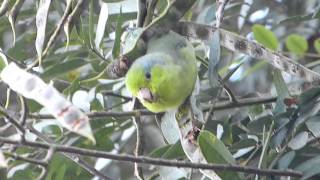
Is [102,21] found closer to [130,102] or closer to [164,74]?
[164,74]

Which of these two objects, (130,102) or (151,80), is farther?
(130,102)

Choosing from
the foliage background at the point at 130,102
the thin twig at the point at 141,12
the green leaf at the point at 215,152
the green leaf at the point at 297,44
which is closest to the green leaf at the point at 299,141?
the foliage background at the point at 130,102

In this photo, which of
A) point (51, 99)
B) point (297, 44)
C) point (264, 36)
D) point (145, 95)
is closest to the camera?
point (51, 99)

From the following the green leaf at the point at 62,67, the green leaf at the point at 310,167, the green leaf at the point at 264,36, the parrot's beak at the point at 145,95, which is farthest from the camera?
the green leaf at the point at 62,67

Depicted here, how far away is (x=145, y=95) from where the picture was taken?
1.28 m

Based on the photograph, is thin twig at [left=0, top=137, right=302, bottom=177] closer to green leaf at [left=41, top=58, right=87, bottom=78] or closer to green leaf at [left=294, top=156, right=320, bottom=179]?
green leaf at [left=294, top=156, right=320, bottom=179]

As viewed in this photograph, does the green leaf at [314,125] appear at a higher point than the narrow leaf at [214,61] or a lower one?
lower

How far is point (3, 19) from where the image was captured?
1.64m

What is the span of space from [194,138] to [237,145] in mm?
124

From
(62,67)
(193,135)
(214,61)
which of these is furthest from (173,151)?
(62,67)

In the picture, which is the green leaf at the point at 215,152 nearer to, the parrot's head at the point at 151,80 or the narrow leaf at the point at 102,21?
the parrot's head at the point at 151,80

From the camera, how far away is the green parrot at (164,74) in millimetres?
1286

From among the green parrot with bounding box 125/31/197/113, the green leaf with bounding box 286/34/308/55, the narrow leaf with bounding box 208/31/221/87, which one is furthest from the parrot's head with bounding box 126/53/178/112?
the green leaf with bounding box 286/34/308/55

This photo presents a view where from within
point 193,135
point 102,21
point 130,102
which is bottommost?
point 130,102
